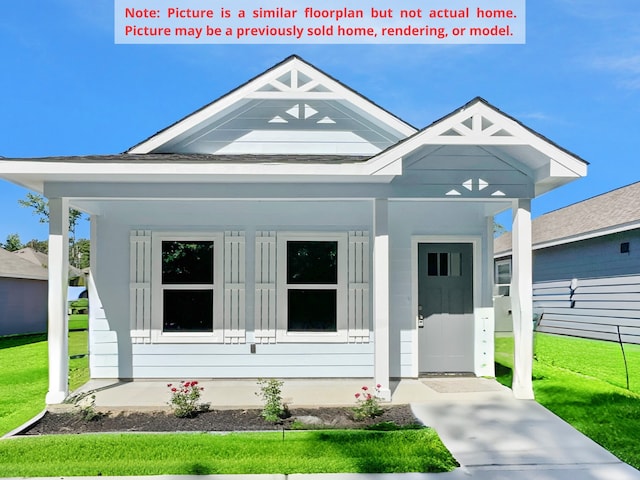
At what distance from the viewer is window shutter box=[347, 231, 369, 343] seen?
736 centimetres

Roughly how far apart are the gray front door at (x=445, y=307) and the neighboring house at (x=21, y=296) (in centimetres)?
1555

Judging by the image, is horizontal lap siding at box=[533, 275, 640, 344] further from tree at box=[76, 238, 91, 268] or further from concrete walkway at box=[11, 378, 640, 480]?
tree at box=[76, 238, 91, 268]

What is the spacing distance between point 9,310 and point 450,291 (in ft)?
55.7

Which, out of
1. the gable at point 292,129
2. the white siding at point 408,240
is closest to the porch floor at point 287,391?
the white siding at point 408,240

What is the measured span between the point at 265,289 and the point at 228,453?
331 cm

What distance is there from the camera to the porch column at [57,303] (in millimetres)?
5949

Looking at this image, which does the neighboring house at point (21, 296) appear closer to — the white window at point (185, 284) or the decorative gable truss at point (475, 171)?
the white window at point (185, 284)

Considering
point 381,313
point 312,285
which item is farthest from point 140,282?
point 381,313

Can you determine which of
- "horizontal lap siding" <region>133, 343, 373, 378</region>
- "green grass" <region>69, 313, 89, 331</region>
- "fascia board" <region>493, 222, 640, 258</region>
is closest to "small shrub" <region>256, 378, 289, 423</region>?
"horizontal lap siding" <region>133, 343, 373, 378</region>

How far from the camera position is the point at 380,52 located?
1069cm

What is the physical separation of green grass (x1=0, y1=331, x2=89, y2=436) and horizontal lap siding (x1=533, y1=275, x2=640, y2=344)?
11.6 m

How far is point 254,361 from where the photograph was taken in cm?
736

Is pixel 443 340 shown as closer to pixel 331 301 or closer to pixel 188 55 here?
pixel 331 301

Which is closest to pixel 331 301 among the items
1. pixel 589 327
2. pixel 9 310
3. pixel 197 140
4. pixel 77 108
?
pixel 197 140
